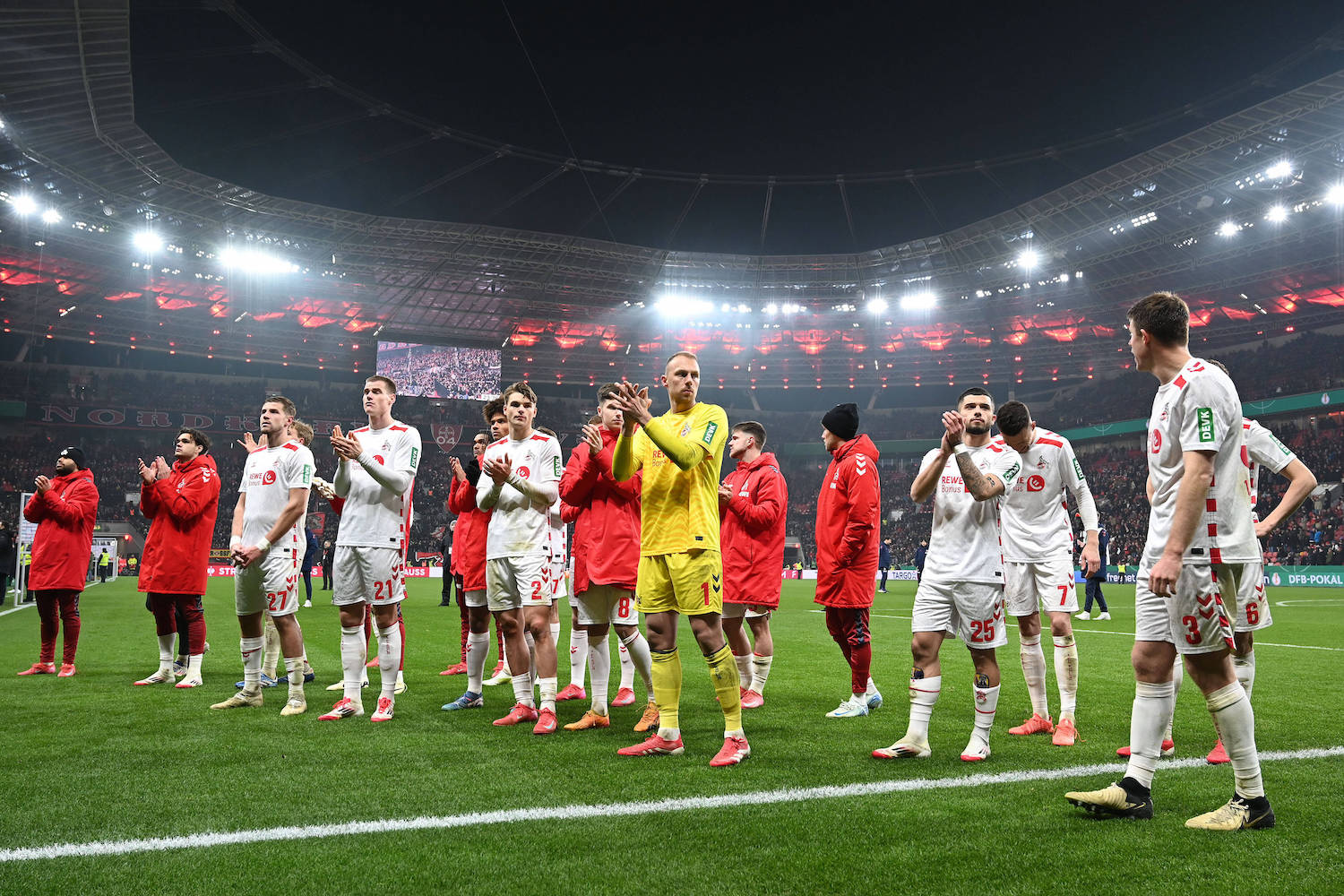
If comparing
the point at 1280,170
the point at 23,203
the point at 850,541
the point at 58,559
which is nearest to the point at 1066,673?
the point at 850,541

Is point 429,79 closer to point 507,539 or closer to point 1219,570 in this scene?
point 507,539

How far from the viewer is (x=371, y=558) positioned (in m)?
6.50

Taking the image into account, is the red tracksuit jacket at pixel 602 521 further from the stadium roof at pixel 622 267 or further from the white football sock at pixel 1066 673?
the stadium roof at pixel 622 267

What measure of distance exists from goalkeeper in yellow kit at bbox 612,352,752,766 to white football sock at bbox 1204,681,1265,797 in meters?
2.38

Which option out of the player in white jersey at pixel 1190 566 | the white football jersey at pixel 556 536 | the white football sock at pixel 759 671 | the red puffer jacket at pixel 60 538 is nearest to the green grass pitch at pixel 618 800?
the player in white jersey at pixel 1190 566

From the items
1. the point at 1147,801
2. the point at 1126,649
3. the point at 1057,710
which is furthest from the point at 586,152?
the point at 1147,801

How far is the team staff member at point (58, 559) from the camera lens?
28.7ft

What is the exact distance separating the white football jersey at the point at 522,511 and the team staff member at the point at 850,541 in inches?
80.9

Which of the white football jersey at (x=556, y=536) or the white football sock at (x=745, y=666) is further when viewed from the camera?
the white football sock at (x=745, y=666)

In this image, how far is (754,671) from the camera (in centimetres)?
746

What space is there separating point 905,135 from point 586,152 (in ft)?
41.3

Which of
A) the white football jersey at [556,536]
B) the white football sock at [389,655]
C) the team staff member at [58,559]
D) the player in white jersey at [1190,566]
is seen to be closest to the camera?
the player in white jersey at [1190,566]

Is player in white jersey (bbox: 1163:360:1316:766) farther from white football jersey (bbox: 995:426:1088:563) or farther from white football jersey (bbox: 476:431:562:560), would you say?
white football jersey (bbox: 476:431:562:560)

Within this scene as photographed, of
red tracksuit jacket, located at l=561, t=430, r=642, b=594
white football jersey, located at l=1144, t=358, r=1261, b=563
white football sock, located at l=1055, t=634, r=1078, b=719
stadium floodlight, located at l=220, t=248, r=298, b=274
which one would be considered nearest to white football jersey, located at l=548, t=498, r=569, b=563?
red tracksuit jacket, located at l=561, t=430, r=642, b=594
